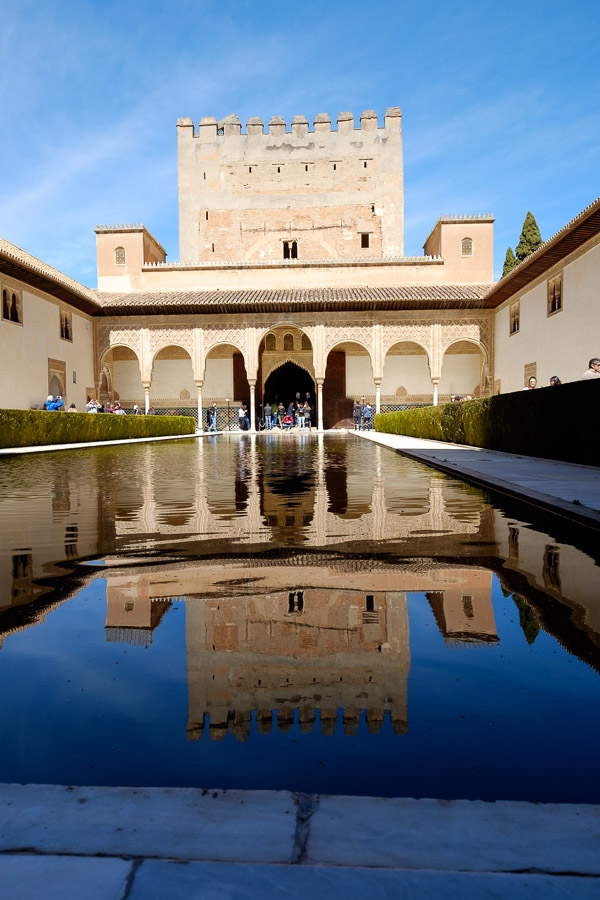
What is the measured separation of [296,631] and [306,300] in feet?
83.3

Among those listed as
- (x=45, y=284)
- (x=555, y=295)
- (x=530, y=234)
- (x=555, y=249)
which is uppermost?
(x=530, y=234)

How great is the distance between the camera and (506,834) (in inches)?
36.9

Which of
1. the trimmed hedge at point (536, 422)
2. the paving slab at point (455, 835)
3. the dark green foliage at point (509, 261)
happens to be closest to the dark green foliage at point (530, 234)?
the dark green foliage at point (509, 261)

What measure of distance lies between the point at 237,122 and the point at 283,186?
4.45 metres

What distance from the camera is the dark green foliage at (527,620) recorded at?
6.37 ft

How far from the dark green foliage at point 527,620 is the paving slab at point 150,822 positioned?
3.80ft

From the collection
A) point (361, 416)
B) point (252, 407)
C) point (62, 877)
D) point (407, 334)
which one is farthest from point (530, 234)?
point (62, 877)

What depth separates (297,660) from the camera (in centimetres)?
168

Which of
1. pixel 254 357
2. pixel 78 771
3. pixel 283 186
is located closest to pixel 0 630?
pixel 78 771

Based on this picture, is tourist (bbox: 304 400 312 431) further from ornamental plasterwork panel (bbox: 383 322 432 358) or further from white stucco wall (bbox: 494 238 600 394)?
white stucco wall (bbox: 494 238 600 394)

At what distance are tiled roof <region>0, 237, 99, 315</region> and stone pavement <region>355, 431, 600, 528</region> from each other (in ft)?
49.6

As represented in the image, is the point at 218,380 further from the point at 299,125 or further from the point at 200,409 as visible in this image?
the point at 299,125

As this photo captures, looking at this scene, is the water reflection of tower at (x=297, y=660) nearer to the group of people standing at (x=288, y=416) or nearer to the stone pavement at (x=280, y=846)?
the stone pavement at (x=280, y=846)

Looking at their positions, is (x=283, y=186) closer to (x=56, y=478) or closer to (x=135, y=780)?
(x=56, y=478)
